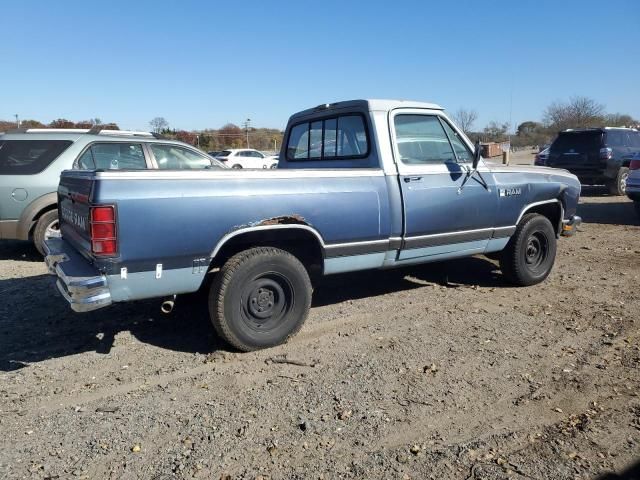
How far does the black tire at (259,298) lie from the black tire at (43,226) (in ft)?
13.7

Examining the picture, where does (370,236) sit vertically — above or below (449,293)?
above

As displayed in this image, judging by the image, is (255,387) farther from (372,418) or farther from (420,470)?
(420,470)

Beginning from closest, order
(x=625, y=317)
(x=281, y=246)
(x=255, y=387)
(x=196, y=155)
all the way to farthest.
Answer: (x=255, y=387) < (x=281, y=246) < (x=625, y=317) < (x=196, y=155)

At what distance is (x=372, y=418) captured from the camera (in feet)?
10.3

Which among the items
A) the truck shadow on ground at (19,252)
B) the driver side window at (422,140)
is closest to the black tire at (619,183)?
the driver side window at (422,140)

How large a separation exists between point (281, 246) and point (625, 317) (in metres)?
3.28

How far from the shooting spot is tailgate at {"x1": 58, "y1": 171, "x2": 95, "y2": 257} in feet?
11.7

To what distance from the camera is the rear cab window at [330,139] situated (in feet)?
16.4

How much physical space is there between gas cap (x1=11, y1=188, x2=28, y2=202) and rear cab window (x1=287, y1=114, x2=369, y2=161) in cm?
361

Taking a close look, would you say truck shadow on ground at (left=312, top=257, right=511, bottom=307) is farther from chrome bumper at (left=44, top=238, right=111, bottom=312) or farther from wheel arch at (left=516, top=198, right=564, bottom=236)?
chrome bumper at (left=44, top=238, right=111, bottom=312)

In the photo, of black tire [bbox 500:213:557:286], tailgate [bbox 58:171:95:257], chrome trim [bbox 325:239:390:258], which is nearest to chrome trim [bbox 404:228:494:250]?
chrome trim [bbox 325:239:390:258]

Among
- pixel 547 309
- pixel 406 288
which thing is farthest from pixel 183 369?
pixel 547 309

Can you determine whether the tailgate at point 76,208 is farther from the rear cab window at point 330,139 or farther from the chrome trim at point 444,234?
the chrome trim at point 444,234

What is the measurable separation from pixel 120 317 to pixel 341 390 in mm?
2503
